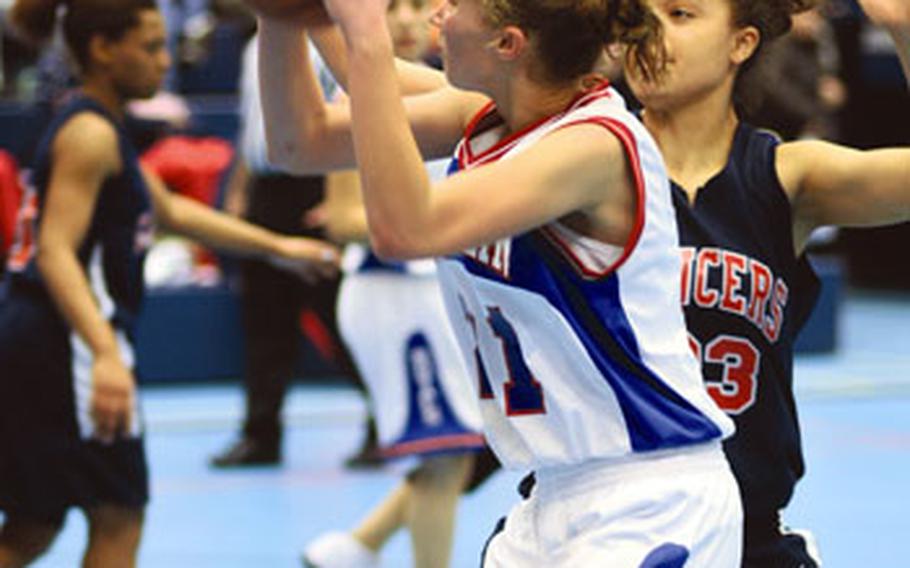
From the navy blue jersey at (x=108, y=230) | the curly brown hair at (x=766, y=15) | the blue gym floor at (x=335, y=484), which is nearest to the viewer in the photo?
the curly brown hair at (x=766, y=15)

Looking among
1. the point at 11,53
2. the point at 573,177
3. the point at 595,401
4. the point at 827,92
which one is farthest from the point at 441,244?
the point at 11,53

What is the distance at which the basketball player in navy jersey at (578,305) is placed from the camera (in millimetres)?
2422

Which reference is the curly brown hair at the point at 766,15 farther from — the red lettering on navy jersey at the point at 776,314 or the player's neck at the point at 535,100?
the player's neck at the point at 535,100

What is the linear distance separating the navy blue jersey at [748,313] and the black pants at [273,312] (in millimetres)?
3978

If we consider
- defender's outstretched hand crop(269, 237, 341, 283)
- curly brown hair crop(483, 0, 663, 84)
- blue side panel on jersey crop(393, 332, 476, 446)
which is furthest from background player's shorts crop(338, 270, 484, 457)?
curly brown hair crop(483, 0, 663, 84)

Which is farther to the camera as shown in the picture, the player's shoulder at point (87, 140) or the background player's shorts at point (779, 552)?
the player's shoulder at point (87, 140)

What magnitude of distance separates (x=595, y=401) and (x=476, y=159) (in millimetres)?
374

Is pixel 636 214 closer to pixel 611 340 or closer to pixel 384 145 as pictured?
pixel 611 340

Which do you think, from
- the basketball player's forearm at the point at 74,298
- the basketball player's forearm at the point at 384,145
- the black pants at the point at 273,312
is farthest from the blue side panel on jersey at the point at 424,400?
Result: the basketball player's forearm at the point at 384,145

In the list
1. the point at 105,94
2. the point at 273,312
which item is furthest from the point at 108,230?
the point at 273,312

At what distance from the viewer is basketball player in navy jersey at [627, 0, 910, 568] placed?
2936mm

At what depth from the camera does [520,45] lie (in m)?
2.46

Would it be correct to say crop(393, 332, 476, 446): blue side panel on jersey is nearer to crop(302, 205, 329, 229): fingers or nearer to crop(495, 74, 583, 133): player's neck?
crop(302, 205, 329, 229): fingers

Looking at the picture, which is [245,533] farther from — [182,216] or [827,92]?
[827,92]
